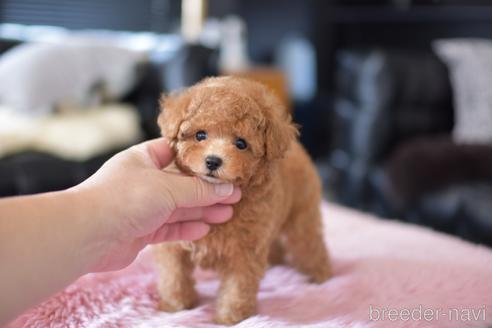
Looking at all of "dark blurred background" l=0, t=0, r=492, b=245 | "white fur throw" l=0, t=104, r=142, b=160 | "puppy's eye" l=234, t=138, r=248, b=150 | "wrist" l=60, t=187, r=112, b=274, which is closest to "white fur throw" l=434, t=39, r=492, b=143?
"dark blurred background" l=0, t=0, r=492, b=245

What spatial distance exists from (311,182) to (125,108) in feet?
5.25

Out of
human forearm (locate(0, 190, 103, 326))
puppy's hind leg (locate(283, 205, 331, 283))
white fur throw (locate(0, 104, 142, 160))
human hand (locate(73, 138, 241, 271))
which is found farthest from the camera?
white fur throw (locate(0, 104, 142, 160))

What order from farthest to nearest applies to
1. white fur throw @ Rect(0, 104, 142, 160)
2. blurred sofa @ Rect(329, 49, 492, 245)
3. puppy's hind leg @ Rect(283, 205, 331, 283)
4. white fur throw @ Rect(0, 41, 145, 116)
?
white fur throw @ Rect(0, 41, 145, 116)
white fur throw @ Rect(0, 104, 142, 160)
blurred sofa @ Rect(329, 49, 492, 245)
puppy's hind leg @ Rect(283, 205, 331, 283)

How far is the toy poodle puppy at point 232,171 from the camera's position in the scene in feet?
3.15

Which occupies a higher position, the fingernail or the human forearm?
the fingernail

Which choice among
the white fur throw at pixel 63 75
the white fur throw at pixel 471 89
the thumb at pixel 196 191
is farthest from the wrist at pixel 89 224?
the white fur throw at pixel 471 89

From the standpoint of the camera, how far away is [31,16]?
12.7ft

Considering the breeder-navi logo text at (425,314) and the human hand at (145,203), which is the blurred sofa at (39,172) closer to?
the human hand at (145,203)

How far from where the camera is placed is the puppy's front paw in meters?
1.02

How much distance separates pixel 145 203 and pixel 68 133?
4.89 ft

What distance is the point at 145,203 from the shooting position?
922mm

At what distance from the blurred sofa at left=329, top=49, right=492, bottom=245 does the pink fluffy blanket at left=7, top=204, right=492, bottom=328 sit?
0.54 meters

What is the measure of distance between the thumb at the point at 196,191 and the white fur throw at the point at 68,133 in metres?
1.36

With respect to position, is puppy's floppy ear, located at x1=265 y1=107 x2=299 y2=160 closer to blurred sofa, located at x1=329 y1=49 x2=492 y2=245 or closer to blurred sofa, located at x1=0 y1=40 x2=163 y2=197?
blurred sofa, located at x1=329 y1=49 x2=492 y2=245
